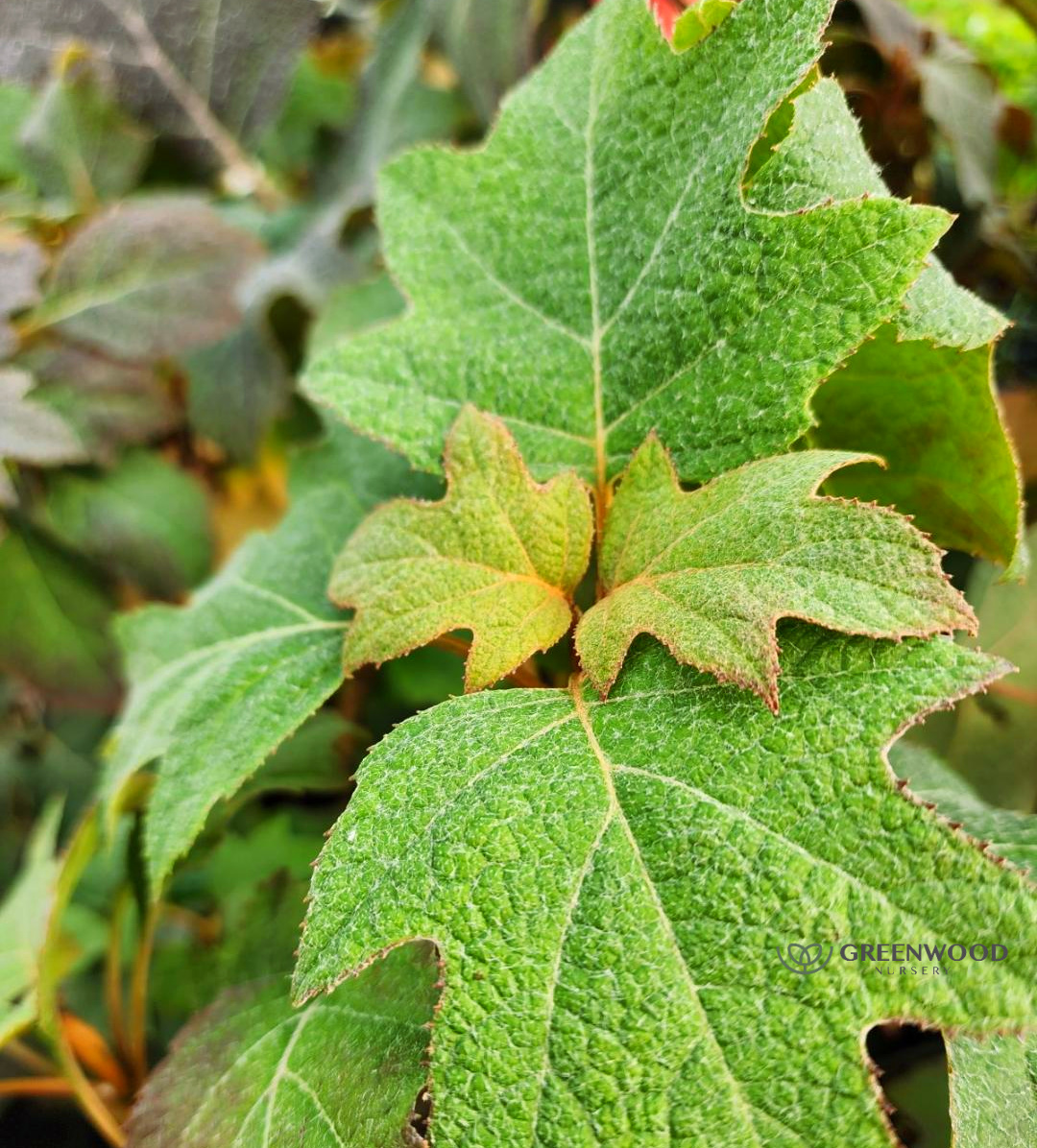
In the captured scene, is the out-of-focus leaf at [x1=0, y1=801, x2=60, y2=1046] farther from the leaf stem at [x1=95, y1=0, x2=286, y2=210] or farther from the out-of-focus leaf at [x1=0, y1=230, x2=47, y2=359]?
the leaf stem at [x1=95, y1=0, x2=286, y2=210]

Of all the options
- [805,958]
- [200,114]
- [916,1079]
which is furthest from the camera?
[200,114]

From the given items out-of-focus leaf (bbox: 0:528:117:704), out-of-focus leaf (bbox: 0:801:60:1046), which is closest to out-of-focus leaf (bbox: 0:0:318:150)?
out-of-focus leaf (bbox: 0:528:117:704)

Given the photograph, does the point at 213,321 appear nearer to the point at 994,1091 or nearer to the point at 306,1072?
the point at 306,1072

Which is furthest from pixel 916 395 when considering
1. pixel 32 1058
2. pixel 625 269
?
pixel 32 1058

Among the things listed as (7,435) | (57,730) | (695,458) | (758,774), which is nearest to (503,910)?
(758,774)

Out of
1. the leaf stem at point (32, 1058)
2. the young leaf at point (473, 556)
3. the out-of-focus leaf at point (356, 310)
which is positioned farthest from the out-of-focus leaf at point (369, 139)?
the leaf stem at point (32, 1058)

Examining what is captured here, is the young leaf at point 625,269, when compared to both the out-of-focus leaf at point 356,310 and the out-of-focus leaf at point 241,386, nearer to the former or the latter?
the out-of-focus leaf at point 356,310

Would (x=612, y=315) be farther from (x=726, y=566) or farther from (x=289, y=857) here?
(x=289, y=857)
